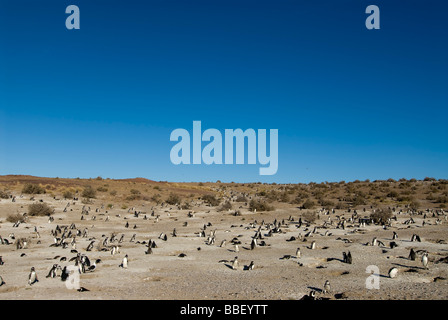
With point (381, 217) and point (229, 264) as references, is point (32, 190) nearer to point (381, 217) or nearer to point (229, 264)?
point (229, 264)

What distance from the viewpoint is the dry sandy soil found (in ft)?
31.8

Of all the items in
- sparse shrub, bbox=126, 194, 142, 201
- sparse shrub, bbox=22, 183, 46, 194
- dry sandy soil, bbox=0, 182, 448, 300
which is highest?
sparse shrub, bbox=22, 183, 46, 194

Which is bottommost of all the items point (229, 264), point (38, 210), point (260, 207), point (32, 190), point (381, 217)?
point (229, 264)

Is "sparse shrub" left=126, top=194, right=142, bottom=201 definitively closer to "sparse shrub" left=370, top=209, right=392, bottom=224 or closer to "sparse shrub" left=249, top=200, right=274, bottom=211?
"sparse shrub" left=249, top=200, right=274, bottom=211

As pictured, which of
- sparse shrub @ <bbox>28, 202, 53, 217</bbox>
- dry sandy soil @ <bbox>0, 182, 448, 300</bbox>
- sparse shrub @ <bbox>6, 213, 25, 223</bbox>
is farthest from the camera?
sparse shrub @ <bbox>28, 202, 53, 217</bbox>

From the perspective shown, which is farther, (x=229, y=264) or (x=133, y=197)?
(x=133, y=197)

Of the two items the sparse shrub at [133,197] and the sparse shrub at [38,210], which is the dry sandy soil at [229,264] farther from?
the sparse shrub at [133,197]

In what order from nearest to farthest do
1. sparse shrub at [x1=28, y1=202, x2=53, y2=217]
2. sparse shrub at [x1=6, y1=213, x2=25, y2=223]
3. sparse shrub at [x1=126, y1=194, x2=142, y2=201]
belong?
sparse shrub at [x1=6, y1=213, x2=25, y2=223], sparse shrub at [x1=28, y1=202, x2=53, y2=217], sparse shrub at [x1=126, y1=194, x2=142, y2=201]

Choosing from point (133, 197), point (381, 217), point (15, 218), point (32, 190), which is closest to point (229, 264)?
point (381, 217)

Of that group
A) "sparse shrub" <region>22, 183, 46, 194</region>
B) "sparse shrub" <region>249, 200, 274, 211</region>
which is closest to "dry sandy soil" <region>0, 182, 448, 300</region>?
"sparse shrub" <region>249, 200, 274, 211</region>

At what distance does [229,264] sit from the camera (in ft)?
44.4

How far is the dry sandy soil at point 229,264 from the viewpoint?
968 centimetres

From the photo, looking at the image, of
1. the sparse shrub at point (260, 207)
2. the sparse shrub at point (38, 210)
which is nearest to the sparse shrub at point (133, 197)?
the sparse shrub at point (38, 210)
